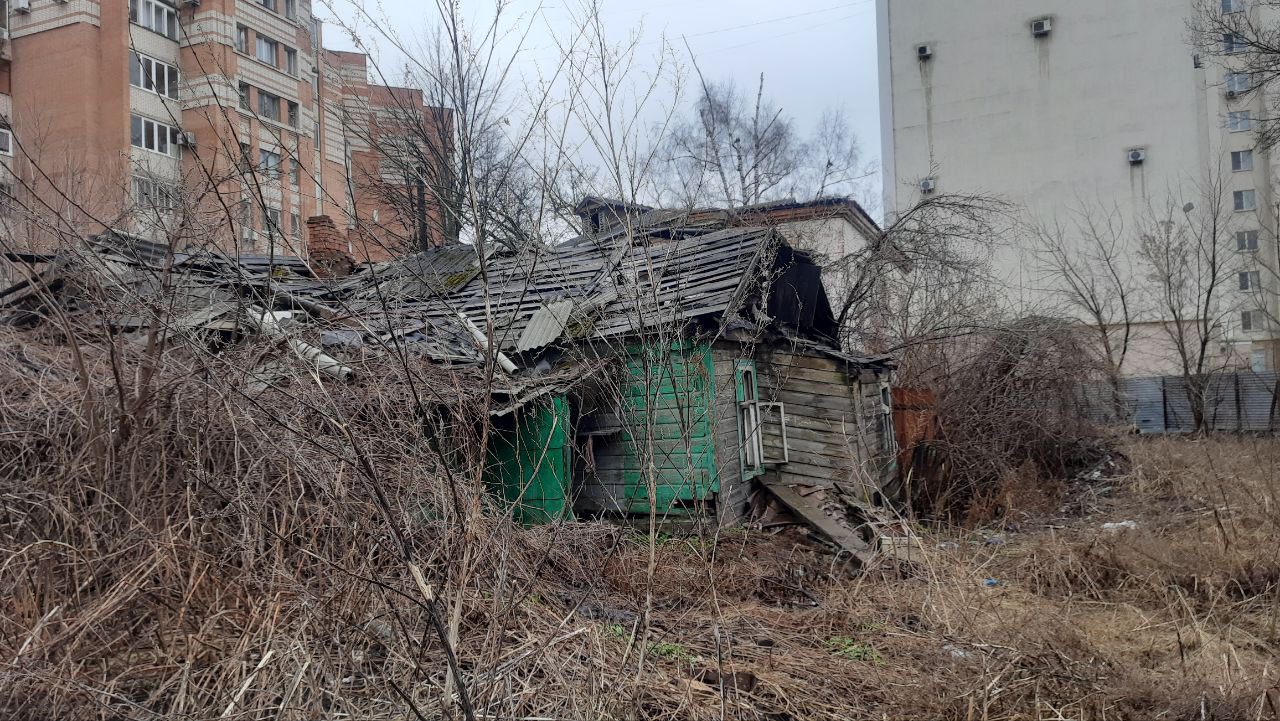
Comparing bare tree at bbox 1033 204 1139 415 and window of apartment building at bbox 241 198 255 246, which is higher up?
bare tree at bbox 1033 204 1139 415

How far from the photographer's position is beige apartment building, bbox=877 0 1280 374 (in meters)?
24.8

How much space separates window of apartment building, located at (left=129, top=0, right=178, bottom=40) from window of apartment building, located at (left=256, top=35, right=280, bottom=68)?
2.42 metres

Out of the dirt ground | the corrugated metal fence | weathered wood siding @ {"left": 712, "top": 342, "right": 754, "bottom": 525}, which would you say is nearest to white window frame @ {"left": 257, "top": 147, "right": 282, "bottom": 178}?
the dirt ground

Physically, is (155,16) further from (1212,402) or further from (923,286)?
(1212,402)

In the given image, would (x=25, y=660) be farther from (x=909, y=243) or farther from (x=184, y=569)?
(x=909, y=243)

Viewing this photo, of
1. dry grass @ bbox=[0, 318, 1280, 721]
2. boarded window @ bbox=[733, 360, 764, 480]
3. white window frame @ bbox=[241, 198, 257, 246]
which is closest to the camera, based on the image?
dry grass @ bbox=[0, 318, 1280, 721]

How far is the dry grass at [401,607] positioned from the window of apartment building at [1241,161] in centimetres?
2748

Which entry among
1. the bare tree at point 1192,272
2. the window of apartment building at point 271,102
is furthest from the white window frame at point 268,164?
the window of apartment building at point 271,102

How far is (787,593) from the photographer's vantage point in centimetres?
704

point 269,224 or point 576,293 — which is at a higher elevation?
point 576,293

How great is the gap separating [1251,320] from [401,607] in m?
34.1

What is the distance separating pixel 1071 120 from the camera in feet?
85.1

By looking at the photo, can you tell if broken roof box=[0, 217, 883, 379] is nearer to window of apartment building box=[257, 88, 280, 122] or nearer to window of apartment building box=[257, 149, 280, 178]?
window of apartment building box=[257, 149, 280, 178]

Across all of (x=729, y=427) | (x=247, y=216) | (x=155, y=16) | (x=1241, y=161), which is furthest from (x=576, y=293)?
(x=1241, y=161)
